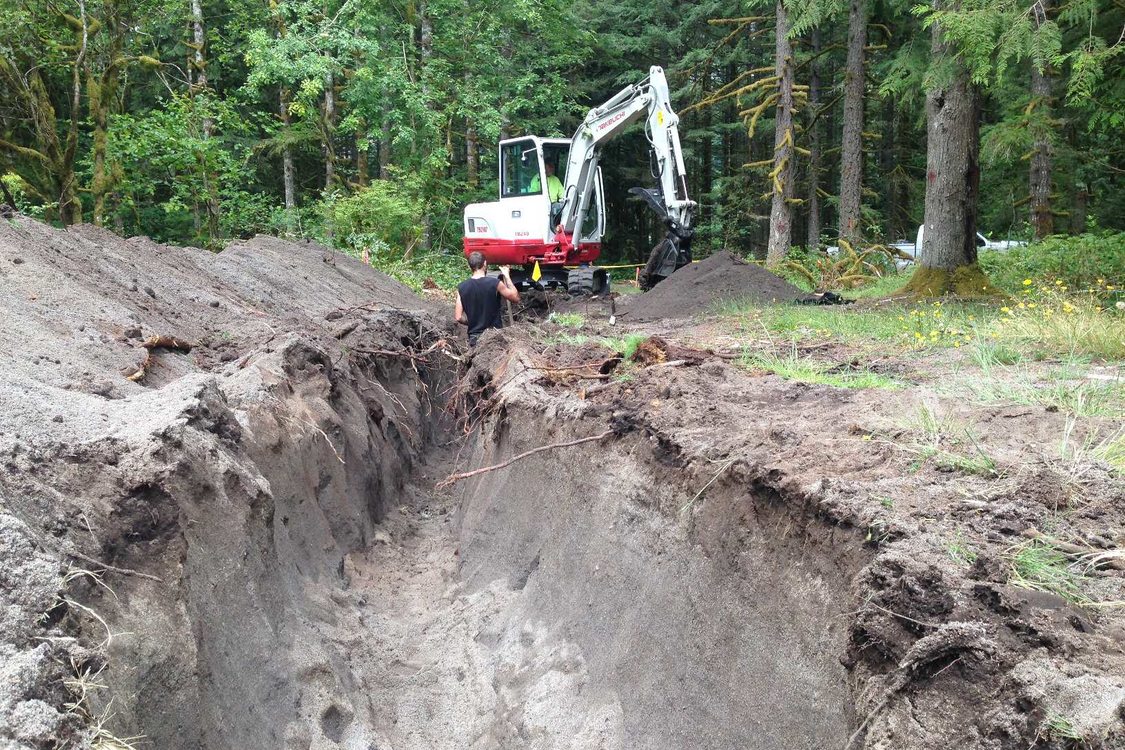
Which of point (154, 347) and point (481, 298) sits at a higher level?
point (481, 298)

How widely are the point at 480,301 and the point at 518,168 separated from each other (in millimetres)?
8176

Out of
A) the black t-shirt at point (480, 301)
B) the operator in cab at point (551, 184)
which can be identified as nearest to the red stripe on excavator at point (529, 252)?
the operator in cab at point (551, 184)

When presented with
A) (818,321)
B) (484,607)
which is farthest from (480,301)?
(484,607)

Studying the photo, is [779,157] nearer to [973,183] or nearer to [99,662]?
[973,183]

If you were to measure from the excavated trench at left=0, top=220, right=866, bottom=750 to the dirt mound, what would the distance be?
5.50 meters

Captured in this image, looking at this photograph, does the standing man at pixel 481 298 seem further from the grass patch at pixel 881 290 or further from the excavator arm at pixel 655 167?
the excavator arm at pixel 655 167

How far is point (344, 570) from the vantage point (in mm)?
6203

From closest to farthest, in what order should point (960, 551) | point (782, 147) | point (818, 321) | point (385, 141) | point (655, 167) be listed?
point (960, 551) < point (818, 321) < point (655, 167) < point (782, 147) < point (385, 141)

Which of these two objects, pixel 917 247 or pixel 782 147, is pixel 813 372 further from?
pixel 917 247

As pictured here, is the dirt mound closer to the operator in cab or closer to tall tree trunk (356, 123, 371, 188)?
the operator in cab

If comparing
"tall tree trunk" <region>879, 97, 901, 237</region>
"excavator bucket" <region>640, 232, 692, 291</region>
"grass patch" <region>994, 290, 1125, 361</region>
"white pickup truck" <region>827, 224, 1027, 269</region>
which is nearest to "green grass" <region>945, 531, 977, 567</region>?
"grass patch" <region>994, 290, 1125, 361</region>

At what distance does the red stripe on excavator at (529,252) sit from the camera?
16.4m

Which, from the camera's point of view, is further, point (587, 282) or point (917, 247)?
point (917, 247)

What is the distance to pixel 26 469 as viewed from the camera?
11.4ft
